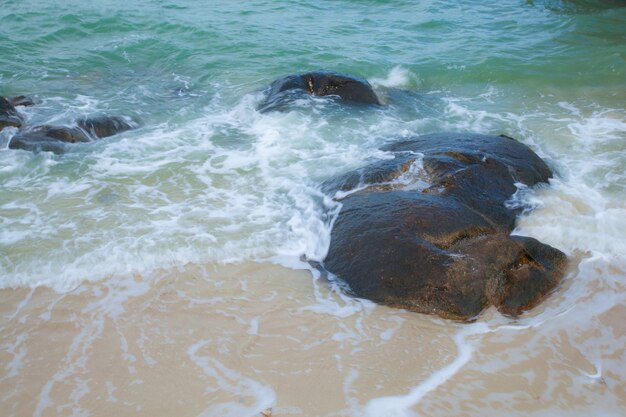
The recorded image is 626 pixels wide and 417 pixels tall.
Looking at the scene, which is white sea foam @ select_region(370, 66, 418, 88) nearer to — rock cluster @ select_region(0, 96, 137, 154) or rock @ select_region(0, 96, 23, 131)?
rock cluster @ select_region(0, 96, 137, 154)

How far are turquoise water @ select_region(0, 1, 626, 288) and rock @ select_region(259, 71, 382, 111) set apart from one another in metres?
0.34

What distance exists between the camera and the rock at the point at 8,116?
8152mm

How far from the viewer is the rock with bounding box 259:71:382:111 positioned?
917 cm

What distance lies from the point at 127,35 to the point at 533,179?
9.89 metres

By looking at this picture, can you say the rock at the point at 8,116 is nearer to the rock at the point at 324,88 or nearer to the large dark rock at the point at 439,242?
the rock at the point at 324,88

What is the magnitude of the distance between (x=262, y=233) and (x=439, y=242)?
74.1 inches

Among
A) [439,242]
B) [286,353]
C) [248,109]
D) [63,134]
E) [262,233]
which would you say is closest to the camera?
[286,353]

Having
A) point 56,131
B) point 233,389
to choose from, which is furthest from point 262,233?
point 56,131

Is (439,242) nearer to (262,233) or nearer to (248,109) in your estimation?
(262,233)

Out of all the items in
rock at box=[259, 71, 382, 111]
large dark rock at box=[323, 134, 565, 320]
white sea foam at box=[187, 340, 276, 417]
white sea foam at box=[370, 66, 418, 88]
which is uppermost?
rock at box=[259, 71, 382, 111]

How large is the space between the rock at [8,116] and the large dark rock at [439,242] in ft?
16.3

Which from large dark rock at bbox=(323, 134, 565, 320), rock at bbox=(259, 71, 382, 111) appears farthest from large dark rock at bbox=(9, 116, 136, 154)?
large dark rock at bbox=(323, 134, 565, 320)

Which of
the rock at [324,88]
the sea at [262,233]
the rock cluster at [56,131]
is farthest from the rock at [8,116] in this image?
the rock at [324,88]

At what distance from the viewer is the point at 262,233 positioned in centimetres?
596
